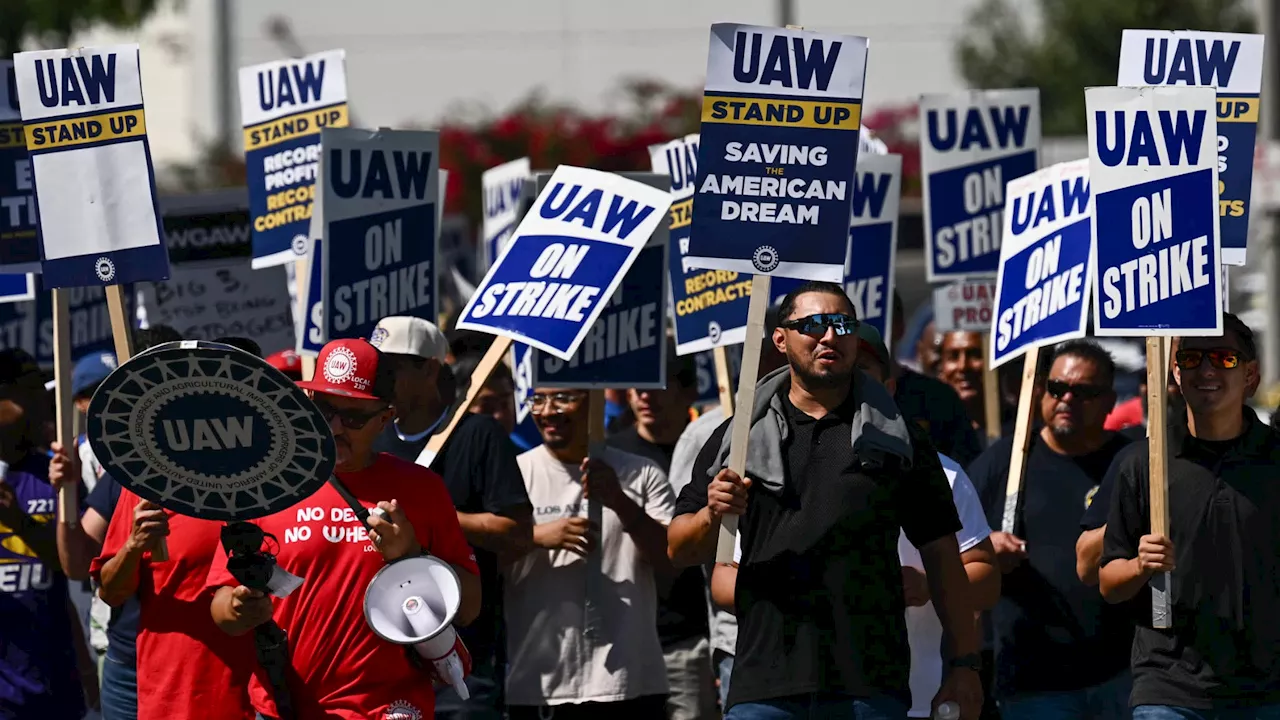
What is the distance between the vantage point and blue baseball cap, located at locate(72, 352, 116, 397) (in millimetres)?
9289

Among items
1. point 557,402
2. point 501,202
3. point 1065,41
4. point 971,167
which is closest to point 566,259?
point 557,402

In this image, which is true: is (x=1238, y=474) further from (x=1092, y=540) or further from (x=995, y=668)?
(x=995, y=668)

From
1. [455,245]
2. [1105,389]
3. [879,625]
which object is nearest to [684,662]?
[1105,389]

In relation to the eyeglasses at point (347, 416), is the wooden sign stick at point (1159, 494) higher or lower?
lower

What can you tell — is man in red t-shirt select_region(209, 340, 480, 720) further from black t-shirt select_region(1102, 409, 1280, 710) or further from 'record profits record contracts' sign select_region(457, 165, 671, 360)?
black t-shirt select_region(1102, 409, 1280, 710)

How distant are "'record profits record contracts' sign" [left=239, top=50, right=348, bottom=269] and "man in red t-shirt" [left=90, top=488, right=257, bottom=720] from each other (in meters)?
3.55

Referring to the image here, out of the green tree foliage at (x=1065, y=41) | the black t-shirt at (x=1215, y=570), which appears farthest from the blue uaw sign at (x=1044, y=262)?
the green tree foliage at (x=1065, y=41)

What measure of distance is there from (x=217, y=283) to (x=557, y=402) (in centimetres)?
324

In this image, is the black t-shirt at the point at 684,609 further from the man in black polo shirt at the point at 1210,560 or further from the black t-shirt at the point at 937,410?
the man in black polo shirt at the point at 1210,560

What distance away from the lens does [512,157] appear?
3100cm

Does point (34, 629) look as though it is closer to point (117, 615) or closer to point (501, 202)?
point (117, 615)

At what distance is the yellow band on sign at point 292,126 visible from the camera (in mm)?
10266

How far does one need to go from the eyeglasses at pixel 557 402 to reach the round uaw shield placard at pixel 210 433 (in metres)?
2.60

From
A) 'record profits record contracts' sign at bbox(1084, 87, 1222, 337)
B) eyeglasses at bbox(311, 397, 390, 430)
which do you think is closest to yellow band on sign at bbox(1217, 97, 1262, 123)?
'record profits record contracts' sign at bbox(1084, 87, 1222, 337)
